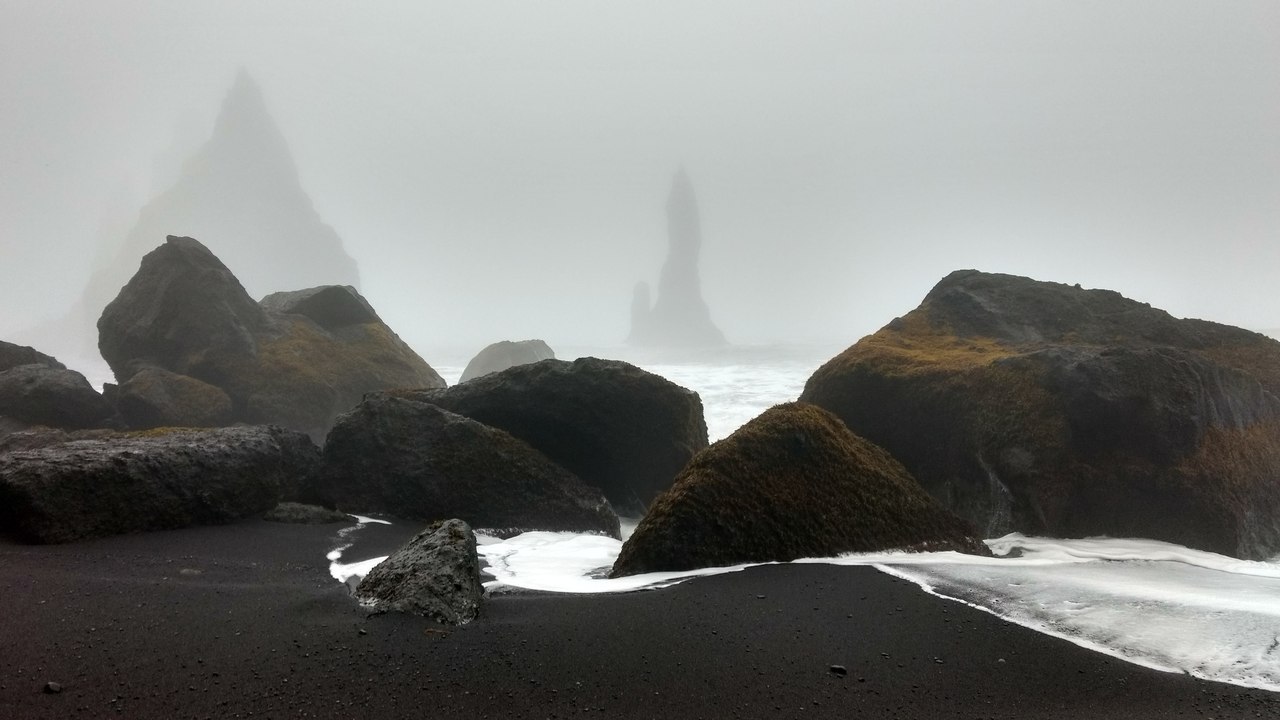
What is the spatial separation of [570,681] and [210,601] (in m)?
3.19

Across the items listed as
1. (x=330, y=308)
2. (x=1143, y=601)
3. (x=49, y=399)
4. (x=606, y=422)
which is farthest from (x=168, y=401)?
(x=1143, y=601)

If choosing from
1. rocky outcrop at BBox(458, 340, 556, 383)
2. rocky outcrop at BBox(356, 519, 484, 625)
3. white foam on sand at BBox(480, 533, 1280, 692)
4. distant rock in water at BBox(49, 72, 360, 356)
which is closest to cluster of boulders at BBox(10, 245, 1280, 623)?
rocky outcrop at BBox(356, 519, 484, 625)

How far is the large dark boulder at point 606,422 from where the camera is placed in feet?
37.3

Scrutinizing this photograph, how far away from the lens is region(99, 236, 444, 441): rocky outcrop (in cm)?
1688

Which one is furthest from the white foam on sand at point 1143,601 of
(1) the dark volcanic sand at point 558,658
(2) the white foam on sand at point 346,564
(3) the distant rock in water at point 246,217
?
(3) the distant rock in water at point 246,217

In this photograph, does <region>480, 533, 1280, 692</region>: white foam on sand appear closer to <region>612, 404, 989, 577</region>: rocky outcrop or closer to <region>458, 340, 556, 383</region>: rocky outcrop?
<region>612, 404, 989, 577</region>: rocky outcrop

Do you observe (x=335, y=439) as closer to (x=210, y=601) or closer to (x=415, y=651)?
(x=210, y=601)

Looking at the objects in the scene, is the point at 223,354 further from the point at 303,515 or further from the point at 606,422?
the point at 606,422

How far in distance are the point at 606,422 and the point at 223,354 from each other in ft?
44.7

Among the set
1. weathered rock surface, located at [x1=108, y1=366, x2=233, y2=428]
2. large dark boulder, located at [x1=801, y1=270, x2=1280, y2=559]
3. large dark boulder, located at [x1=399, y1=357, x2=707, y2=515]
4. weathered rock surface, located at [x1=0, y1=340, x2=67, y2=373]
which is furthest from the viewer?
weathered rock surface, located at [x1=0, y1=340, x2=67, y2=373]

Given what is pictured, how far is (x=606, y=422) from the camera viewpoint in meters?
11.4

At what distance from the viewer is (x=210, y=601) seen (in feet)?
15.2

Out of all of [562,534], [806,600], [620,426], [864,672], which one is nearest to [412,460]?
[562,534]

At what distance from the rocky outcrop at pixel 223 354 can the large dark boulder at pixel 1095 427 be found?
14892mm
